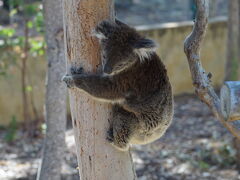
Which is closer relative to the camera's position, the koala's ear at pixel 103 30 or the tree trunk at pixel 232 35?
the koala's ear at pixel 103 30

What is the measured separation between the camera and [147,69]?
2.97 metres

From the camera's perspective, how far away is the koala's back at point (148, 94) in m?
2.94

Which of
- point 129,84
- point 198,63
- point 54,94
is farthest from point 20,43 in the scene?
point 198,63

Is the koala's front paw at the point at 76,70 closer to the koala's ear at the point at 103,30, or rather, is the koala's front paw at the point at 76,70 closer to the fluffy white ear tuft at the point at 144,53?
the koala's ear at the point at 103,30

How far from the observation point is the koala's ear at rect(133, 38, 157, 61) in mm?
2746

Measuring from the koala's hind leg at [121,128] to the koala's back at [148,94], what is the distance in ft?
0.15

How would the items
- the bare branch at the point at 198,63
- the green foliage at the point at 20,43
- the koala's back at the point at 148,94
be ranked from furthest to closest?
1. the green foliage at the point at 20,43
2. the koala's back at the point at 148,94
3. the bare branch at the point at 198,63

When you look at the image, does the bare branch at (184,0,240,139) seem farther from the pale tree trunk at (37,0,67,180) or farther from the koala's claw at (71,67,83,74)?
the pale tree trunk at (37,0,67,180)

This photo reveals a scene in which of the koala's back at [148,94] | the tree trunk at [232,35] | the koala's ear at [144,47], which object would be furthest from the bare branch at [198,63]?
the tree trunk at [232,35]

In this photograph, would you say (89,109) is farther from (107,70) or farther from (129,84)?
(129,84)

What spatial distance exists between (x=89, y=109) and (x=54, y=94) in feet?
4.29

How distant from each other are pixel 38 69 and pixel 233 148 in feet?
11.0

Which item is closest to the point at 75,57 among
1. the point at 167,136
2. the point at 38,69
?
the point at 167,136

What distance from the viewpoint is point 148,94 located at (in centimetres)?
301
